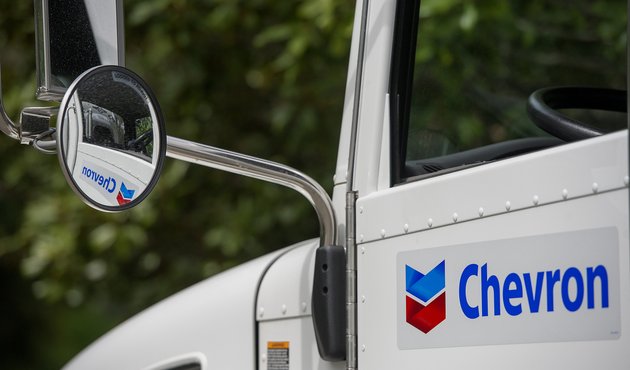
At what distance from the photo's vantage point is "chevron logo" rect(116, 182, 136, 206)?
1.58m

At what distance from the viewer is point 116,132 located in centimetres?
159

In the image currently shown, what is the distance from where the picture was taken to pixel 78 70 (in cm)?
164

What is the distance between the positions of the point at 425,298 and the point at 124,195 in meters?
0.55

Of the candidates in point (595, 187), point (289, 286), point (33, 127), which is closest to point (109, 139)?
point (33, 127)

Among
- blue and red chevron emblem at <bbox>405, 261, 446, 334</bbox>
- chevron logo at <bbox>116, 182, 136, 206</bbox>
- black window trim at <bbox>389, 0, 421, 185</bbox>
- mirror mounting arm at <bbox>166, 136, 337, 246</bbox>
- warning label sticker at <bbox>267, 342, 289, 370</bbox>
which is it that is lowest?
warning label sticker at <bbox>267, 342, 289, 370</bbox>

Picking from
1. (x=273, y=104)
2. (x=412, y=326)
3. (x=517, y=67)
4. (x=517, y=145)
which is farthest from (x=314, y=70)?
(x=412, y=326)

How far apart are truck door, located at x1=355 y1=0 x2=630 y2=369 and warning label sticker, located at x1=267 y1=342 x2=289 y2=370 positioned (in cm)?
23

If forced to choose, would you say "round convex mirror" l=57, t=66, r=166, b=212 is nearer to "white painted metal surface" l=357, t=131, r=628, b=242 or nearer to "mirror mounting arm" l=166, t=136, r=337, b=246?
"mirror mounting arm" l=166, t=136, r=337, b=246

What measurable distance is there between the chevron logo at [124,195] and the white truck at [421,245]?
15 mm

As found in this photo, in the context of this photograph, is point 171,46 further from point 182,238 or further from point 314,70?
point 182,238

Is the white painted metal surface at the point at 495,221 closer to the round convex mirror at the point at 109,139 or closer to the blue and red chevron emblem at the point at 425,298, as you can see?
the blue and red chevron emblem at the point at 425,298

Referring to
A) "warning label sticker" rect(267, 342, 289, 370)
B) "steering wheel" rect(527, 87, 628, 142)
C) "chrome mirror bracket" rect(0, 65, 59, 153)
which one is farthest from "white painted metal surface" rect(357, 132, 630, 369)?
"chrome mirror bracket" rect(0, 65, 59, 153)

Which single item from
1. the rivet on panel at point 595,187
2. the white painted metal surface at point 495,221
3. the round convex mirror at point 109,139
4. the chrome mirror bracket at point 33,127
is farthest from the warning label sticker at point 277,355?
the rivet on panel at point 595,187

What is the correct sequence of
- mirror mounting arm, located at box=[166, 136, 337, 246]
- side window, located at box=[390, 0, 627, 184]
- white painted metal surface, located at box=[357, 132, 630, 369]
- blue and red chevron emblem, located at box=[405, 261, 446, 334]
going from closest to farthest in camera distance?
1. white painted metal surface, located at box=[357, 132, 630, 369]
2. blue and red chevron emblem, located at box=[405, 261, 446, 334]
3. mirror mounting arm, located at box=[166, 136, 337, 246]
4. side window, located at box=[390, 0, 627, 184]
